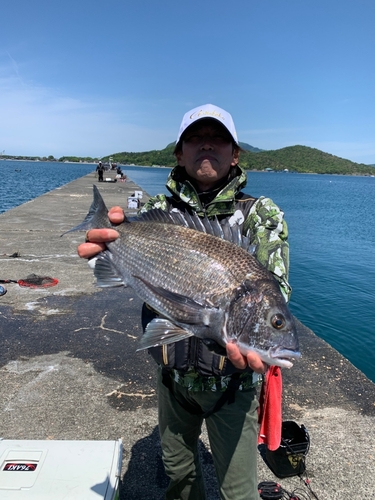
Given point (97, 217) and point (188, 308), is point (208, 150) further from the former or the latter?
point (188, 308)

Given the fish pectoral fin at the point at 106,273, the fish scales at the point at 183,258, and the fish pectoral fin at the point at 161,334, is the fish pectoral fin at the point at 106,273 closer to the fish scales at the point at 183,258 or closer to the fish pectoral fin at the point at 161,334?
the fish scales at the point at 183,258

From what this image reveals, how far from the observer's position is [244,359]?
229cm

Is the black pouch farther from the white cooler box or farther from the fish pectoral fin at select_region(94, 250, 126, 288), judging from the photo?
the fish pectoral fin at select_region(94, 250, 126, 288)

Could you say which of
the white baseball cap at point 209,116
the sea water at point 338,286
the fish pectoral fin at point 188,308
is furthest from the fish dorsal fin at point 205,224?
the sea water at point 338,286

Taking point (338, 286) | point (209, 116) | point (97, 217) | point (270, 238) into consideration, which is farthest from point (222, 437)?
point (338, 286)

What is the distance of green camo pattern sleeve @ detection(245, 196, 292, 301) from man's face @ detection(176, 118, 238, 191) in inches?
16.1

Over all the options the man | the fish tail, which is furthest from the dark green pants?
the fish tail

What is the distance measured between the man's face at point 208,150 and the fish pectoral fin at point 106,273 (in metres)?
0.98

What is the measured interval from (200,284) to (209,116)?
1.28 meters

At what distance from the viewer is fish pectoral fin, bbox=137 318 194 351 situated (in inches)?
96.9

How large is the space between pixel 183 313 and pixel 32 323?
526cm

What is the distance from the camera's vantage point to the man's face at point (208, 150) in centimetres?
296

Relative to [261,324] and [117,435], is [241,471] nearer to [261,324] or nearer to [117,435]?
[261,324]

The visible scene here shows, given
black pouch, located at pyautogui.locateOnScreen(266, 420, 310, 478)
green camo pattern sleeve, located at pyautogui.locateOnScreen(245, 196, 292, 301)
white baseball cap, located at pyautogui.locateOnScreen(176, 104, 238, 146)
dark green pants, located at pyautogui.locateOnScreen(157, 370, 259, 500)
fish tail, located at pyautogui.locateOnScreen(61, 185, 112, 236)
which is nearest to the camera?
green camo pattern sleeve, located at pyautogui.locateOnScreen(245, 196, 292, 301)
